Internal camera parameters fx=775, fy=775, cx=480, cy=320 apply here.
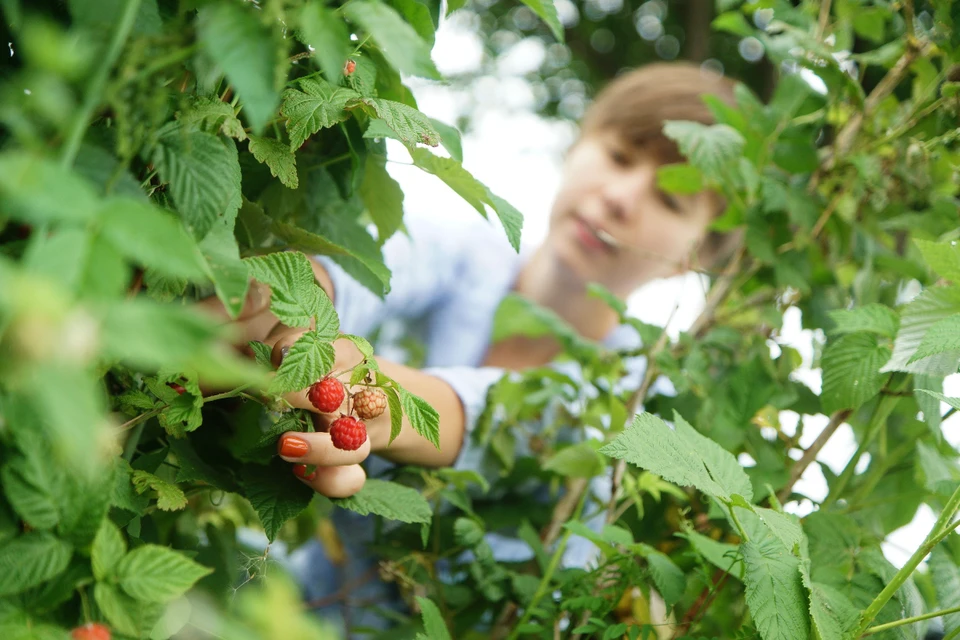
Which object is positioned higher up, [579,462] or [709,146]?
[709,146]

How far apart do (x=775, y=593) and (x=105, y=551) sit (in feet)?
1.23

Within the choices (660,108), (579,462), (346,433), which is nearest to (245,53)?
(346,433)

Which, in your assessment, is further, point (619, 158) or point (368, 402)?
point (619, 158)

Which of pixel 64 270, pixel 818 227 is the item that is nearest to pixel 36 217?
pixel 64 270

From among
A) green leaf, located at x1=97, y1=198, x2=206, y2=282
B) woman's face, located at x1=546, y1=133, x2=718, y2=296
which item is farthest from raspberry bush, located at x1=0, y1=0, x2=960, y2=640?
woman's face, located at x1=546, y1=133, x2=718, y2=296

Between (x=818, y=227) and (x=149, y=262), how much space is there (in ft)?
2.78

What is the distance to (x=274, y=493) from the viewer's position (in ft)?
1.67

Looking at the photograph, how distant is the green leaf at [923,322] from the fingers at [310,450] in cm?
39

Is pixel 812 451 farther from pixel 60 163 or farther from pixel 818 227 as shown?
pixel 60 163

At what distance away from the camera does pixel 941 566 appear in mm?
613

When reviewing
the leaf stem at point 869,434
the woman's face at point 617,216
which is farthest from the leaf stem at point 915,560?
the woman's face at point 617,216

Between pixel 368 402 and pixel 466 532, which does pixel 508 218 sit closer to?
pixel 368 402

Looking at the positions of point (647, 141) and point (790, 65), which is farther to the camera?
point (647, 141)

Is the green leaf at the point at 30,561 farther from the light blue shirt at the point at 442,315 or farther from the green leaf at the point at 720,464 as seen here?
the light blue shirt at the point at 442,315
